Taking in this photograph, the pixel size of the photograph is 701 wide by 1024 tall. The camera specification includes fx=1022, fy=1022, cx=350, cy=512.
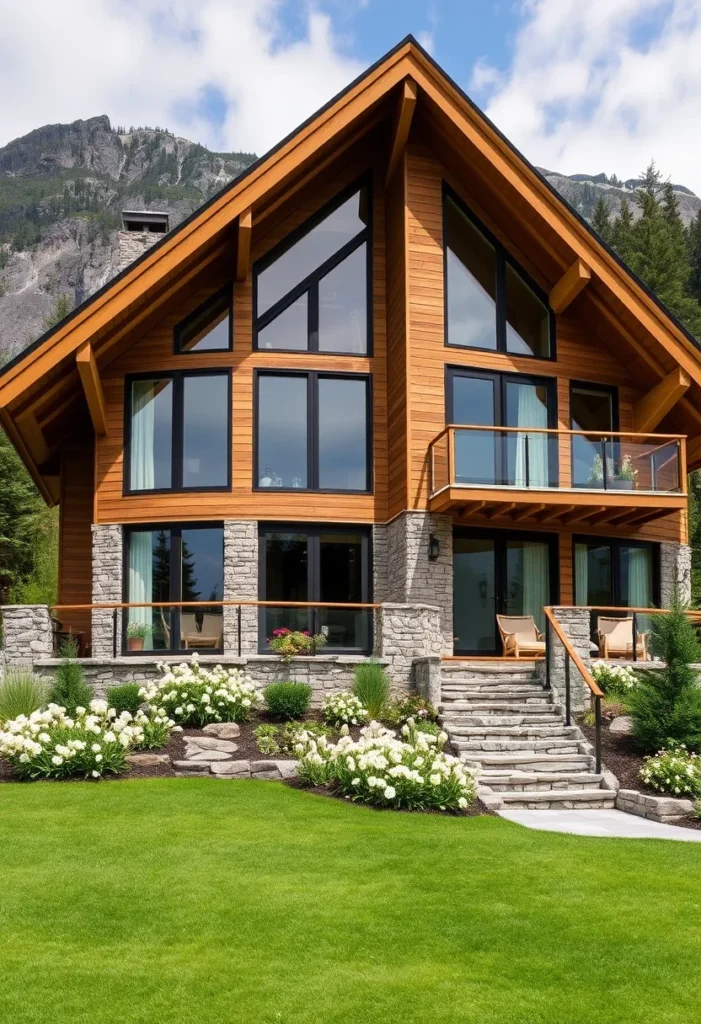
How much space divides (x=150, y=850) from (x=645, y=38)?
18.3 meters

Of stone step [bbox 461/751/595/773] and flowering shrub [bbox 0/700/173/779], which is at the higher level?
flowering shrub [bbox 0/700/173/779]

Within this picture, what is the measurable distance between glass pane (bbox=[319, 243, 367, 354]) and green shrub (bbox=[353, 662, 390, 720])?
646cm

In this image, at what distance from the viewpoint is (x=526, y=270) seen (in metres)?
18.8

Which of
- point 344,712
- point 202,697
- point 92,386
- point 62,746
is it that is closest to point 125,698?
point 202,697

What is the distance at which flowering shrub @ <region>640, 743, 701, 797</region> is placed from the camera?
11.3 m

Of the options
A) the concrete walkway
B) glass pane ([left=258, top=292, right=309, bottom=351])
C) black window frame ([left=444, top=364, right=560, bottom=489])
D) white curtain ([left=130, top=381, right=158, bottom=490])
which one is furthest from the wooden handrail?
white curtain ([left=130, top=381, right=158, bottom=490])

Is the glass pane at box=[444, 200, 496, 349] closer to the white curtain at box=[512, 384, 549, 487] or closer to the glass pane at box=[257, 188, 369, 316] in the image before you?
the glass pane at box=[257, 188, 369, 316]

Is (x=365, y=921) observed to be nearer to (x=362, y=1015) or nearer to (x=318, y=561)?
(x=362, y=1015)

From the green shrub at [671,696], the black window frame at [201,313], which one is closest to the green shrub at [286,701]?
the green shrub at [671,696]

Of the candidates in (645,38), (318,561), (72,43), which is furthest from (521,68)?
(72,43)

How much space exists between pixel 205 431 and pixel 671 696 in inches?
358

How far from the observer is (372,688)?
14.2m

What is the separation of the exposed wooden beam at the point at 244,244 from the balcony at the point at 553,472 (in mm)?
4518

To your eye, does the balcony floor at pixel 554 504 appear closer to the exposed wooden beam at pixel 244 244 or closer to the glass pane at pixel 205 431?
the glass pane at pixel 205 431
